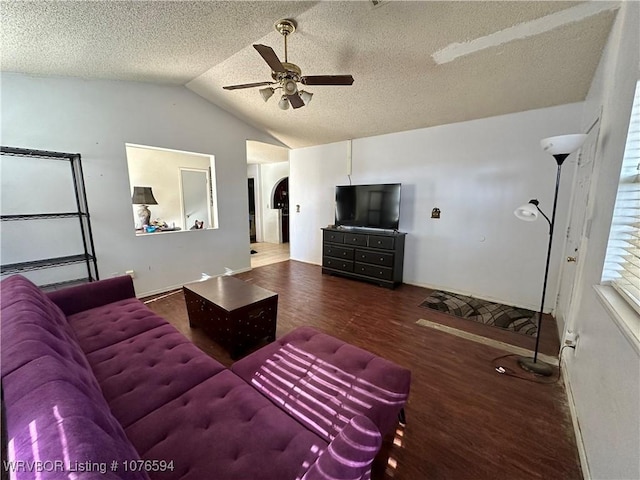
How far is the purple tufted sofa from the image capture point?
25.2 inches

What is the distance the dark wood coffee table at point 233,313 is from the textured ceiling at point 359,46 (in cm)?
238

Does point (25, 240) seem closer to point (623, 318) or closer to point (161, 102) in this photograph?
point (161, 102)

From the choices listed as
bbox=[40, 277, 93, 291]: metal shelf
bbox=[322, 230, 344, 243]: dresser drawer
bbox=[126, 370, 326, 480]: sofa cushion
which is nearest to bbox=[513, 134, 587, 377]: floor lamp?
bbox=[126, 370, 326, 480]: sofa cushion

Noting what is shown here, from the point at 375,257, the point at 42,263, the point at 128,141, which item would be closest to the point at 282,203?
the point at 375,257

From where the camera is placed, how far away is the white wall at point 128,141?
8.95ft

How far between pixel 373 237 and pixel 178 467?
141 inches

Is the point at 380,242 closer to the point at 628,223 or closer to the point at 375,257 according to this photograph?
the point at 375,257

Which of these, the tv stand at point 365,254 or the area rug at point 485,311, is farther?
the tv stand at point 365,254

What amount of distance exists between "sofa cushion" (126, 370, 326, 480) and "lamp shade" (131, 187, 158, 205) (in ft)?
14.7

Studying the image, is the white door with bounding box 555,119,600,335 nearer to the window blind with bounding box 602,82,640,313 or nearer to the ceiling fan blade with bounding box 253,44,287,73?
the window blind with bounding box 602,82,640,313

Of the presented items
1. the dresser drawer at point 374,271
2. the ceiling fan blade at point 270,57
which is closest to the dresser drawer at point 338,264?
the dresser drawer at point 374,271

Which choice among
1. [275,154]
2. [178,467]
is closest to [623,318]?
[178,467]

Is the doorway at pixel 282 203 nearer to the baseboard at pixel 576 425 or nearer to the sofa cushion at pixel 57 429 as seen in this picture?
the baseboard at pixel 576 425

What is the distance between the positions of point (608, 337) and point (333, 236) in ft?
11.8
